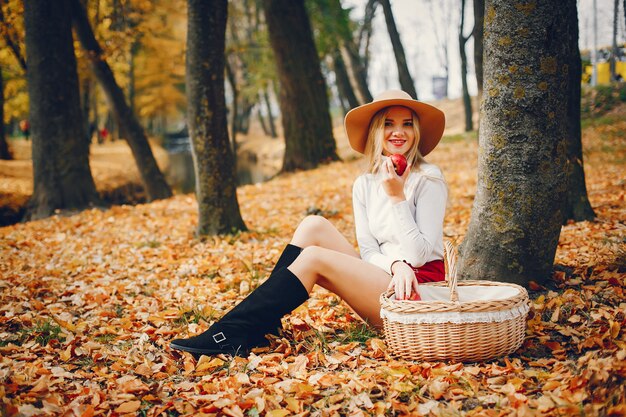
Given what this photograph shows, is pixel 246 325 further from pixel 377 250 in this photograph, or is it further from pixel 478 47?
pixel 478 47

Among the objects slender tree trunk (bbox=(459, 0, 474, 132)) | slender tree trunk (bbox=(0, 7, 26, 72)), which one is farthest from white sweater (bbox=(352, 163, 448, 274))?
slender tree trunk (bbox=(459, 0, 474, 132))

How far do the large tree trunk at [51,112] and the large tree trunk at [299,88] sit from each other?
16.1 feet

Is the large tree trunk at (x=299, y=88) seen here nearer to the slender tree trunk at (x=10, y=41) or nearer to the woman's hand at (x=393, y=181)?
the slender tree trunk at (x=10, y=41)

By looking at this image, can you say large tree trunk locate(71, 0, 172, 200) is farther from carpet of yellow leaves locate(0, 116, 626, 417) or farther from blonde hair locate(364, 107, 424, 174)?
blonde hair locate(364, 107, 424, 174)

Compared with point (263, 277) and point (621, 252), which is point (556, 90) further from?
point (263, 277)

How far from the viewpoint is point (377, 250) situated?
322 centimetres

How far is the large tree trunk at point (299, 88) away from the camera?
12.1 m

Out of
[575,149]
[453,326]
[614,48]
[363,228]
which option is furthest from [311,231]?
[614,48]

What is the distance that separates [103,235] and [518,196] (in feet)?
18.6

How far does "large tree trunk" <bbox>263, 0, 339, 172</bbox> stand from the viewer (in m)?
12.1

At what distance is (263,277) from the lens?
461 cm

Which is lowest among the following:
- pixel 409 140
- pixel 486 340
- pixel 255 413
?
pixel 255 413

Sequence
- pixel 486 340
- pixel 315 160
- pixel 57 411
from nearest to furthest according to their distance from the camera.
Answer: pixel 57 411
pixel 486 340
pixel 315 160

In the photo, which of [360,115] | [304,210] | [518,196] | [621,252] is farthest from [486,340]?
[304,210]
